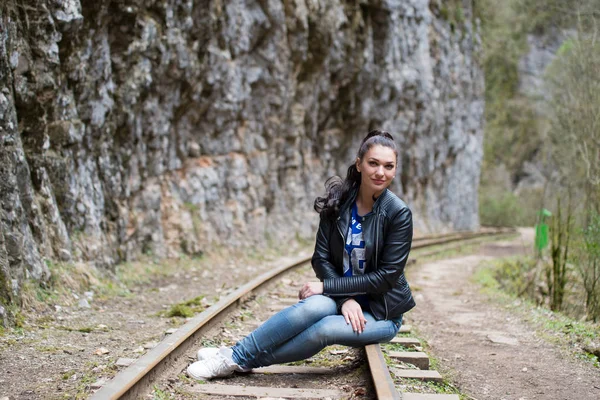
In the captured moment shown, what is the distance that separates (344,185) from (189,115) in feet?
27.4

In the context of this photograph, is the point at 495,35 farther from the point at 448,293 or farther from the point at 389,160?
the point at 389,160

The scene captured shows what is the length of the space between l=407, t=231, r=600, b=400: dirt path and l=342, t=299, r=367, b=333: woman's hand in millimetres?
882

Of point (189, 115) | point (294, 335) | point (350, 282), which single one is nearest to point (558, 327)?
point (350, 282)

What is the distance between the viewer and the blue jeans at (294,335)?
3.77 metres

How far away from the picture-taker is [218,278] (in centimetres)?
946

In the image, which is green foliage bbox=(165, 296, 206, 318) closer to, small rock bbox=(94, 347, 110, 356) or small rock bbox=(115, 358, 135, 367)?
small rock bbox=(94, 347, 110, 356)

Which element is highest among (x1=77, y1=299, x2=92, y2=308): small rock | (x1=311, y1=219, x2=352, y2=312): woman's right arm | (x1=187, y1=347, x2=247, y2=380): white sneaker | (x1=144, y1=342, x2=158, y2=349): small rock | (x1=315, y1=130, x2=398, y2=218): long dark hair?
(x1=315, y1=130, x2=398, y2=218): long dark hair

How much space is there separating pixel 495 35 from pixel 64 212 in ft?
134

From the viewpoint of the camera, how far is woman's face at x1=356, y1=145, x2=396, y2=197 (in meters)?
3.89

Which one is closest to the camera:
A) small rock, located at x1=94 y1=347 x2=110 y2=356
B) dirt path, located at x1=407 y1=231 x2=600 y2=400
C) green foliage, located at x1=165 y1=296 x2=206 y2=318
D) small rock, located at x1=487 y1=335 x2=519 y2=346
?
dirt path, located at x1=407 y1=231 x2=600 y2=400

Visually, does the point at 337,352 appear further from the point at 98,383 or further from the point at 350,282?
the point at 98,383

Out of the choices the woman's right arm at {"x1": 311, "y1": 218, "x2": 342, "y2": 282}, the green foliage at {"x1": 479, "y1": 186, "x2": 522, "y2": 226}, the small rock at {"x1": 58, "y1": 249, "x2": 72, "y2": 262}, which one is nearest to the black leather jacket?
the woman's right arm at {"x1": 311, "y1": 218, "x2": 342, "y2": 282}

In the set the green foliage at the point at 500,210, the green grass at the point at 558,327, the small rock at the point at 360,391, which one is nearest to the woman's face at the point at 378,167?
the small rock at the point at 360,391

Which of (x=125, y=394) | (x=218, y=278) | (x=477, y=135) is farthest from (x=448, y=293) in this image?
(x=477, y=135)
